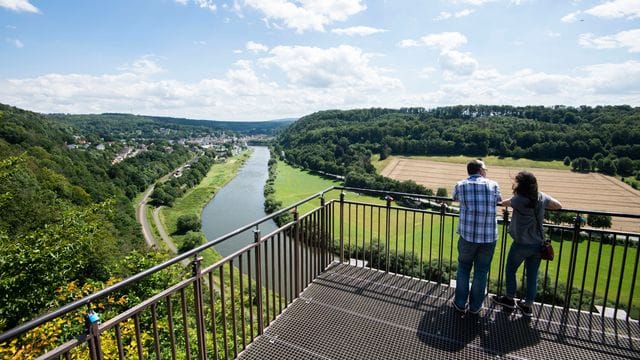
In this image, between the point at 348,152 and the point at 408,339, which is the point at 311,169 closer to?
the point at 348,152

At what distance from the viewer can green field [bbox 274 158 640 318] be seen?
4.93 meters

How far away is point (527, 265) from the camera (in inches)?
140

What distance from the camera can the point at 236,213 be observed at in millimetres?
41281

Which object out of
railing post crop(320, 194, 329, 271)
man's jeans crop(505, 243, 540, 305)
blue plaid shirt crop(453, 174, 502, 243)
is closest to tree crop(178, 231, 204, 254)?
railing post crop(320, 194, 329, 271)

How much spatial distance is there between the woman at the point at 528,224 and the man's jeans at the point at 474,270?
0.28 m

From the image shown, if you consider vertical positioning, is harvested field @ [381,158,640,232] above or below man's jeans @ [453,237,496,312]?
below

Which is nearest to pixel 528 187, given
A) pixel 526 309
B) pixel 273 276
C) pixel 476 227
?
pixel 476 227

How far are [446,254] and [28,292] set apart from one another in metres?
23.5

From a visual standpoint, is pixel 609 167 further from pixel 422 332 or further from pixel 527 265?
pixel 422 332

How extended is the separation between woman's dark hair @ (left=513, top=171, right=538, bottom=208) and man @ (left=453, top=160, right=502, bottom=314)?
0.19 metres

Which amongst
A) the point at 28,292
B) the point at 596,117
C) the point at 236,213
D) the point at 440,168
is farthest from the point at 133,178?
the point at 596,117

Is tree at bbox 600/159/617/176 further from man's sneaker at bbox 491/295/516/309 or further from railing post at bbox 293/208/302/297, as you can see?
railing post at bbox 293/208/302/297

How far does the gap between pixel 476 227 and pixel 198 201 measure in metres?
48.3

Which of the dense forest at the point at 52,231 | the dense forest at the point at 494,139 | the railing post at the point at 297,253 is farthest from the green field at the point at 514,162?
the railing post at the point at 297,253
